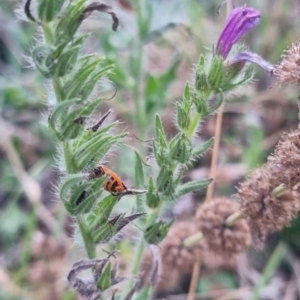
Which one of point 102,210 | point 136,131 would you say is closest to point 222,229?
point 102,210

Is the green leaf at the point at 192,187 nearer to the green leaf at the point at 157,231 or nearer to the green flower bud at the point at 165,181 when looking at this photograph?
the green flower bud at the point at 165,181

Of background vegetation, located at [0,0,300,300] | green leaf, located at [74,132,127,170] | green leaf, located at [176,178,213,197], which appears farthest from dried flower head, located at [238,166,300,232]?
background vegetation, located at [0,0,300,300]

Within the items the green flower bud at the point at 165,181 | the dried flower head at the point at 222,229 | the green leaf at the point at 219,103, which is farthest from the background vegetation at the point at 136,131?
the green leaf at the point at 219,103

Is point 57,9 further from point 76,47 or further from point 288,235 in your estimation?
point 288,235

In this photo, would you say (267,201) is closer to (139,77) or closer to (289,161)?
(289,161)

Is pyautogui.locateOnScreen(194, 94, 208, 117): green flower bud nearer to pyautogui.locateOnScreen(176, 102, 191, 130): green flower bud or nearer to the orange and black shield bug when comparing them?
pyautogui.locateOnScreen(176, 102, 191, 130): green flower bud

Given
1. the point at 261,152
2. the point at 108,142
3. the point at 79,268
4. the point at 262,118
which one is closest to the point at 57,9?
the point at 108,142
